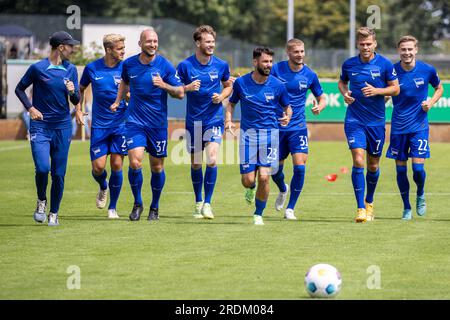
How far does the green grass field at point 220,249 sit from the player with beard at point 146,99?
2.98 ft

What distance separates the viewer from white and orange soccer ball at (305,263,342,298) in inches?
368

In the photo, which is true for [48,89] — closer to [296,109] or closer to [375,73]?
[296,109]

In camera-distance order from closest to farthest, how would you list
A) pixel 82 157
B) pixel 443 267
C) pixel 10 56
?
pixel 443 267
pixel 82 157
pixel 10 56

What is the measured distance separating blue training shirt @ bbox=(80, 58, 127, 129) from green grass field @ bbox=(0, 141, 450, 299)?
4.21 feet

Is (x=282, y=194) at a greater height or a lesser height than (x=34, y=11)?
lesser

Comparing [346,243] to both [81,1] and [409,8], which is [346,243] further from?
[409,8]

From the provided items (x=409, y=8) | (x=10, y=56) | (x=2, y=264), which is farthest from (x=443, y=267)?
(x=409, y=8)

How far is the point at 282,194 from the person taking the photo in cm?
1642

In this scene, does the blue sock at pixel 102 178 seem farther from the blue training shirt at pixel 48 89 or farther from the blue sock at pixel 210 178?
the blue training shirt at pixel 48 89

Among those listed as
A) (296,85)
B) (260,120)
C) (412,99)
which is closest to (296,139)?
(296,85)

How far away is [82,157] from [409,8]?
53.2 meters

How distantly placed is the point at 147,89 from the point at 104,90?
81cm

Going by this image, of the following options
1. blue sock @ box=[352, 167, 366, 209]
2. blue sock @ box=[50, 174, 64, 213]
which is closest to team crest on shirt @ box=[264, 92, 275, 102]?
blue sock @ box=[352, 167, 366, 209]
